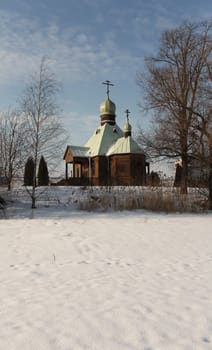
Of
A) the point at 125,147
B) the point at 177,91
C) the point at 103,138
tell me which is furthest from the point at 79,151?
the point at 177,91

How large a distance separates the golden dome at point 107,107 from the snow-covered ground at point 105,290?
27241mm

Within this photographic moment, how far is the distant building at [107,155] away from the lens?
27312mm

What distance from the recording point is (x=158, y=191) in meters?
11.1

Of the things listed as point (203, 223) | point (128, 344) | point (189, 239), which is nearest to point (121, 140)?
point (203, 223)

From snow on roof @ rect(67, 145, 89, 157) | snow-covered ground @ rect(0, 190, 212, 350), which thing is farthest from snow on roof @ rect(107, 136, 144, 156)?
snow-covered ground @ rect(0, 190, 212, 350)

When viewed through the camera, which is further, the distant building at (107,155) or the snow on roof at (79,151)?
the snow on roof at (79,151)

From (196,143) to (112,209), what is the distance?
213 inches

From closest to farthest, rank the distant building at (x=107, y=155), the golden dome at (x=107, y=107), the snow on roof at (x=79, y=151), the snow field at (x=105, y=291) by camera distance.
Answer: the snow field at (x=105, y=291), the distant building at (x=107, y=155), the snow on roof at (x=79, y=151), the golden dome at (x=107, y=107)

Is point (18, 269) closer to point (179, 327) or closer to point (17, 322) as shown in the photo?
point (17, 322)

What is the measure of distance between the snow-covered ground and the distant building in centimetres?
1788

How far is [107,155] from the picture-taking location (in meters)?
28.9

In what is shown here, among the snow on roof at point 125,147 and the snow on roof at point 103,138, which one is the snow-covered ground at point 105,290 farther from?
the snow on roof at point 103,138

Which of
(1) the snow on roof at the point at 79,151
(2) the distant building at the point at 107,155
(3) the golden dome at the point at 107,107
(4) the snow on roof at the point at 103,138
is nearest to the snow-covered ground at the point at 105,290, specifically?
(2) the distant building at the point at 107,155

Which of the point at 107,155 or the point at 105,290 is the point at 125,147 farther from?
the point at 105,290
